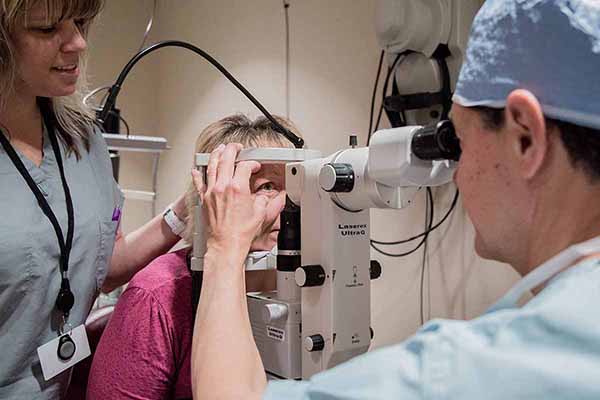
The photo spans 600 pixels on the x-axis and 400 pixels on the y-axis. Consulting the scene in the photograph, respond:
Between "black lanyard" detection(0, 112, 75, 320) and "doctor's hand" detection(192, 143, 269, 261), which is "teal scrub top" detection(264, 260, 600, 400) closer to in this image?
"doctor's hand" detection(192, 143, 269, 261)

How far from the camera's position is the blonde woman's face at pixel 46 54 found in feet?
3.86

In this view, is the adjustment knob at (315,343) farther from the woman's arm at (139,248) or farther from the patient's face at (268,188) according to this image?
the woman's arm at (139,248)

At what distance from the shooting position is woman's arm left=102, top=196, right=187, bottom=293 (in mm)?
1540

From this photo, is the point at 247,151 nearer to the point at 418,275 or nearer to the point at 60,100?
the point at 60,100

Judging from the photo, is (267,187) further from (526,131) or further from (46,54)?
(526,131)

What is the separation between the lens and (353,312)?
1.04 meters

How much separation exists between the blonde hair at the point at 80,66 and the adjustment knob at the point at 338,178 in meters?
0.64

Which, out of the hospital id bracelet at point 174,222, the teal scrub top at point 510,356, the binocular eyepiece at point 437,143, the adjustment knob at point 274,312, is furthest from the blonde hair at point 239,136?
the teal scrub top at point 510,356

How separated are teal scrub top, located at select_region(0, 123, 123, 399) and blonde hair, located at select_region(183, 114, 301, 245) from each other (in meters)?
0.21

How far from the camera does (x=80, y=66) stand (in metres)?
1.33

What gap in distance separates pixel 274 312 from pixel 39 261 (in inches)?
19.5

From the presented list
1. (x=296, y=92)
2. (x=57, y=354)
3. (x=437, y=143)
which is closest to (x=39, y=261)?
(x=57, y=354)

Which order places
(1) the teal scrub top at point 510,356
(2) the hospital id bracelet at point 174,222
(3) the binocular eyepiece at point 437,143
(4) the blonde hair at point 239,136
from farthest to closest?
(2) the hospital id bracelet at point 174,222
(4) the blonde hair at point 239,136
(3) the binocular eyepiece at point 437,143
(1) the teal scrub top at point 510,356

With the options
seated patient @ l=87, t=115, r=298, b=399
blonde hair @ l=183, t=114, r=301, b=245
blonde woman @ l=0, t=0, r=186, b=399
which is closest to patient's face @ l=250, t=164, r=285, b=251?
seated patient @ l=87, t=115, r=298, b=399
